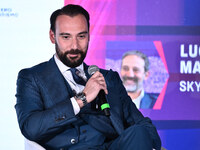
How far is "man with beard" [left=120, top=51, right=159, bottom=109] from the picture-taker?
348 cm

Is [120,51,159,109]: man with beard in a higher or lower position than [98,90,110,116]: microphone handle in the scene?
lower

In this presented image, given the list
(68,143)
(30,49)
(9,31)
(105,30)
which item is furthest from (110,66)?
(68,143)

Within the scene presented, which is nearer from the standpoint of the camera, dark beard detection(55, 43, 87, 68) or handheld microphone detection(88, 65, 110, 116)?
handheld microphone detection(88, 65, 110, 116)

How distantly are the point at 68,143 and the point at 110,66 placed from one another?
1761 mm

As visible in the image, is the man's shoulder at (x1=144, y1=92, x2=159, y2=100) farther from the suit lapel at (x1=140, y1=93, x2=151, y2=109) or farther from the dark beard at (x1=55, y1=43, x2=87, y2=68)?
the dark beard at (x1=55, y1=43, x2=87, y2=68)

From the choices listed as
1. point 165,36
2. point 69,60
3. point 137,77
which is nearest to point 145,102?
point 137,77

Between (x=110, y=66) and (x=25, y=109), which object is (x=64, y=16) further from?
(x=110, y=66)

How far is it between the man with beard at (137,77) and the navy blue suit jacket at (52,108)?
4.40ft

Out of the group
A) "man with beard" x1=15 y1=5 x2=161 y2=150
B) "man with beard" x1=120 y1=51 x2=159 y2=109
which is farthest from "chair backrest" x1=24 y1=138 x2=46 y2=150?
"man with beard" x1=120 y1=51 x2=159 y2=109

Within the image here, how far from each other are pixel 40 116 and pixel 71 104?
0.18 meters

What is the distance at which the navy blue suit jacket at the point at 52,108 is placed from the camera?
5.50ft


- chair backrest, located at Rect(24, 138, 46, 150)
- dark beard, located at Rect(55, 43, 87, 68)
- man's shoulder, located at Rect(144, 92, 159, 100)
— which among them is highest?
dark beard, located at Rect(55, 43, 87, 68)

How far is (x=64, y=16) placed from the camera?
1981 millimetres

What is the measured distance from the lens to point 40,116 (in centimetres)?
168
